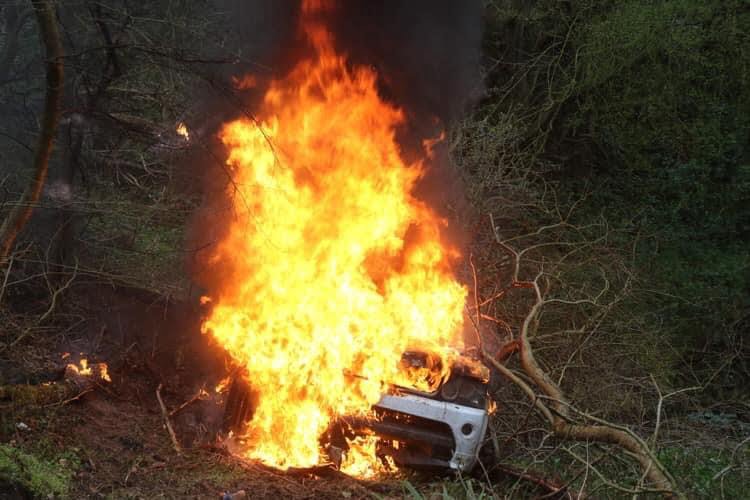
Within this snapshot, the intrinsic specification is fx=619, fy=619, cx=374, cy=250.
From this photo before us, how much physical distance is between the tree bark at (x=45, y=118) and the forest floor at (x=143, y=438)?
1561 mm

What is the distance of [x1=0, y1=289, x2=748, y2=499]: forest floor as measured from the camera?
570cm

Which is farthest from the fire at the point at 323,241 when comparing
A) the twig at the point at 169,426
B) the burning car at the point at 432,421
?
the twig at the point at 169,426

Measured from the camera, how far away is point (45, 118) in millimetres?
6855

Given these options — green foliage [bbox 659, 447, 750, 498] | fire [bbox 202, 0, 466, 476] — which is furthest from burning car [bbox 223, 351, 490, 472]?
green foliage [bbox 659, 447, 750, 498]

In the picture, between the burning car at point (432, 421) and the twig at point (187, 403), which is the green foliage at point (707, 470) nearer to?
the burning car at point (432, 421)

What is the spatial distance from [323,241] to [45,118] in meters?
3.61

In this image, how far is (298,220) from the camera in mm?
8617

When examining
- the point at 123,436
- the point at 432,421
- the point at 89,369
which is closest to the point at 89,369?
the point at 89,369

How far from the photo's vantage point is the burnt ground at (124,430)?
564 centimetres

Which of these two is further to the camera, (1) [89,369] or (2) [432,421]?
(1) [89,369]

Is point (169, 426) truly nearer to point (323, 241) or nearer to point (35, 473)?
point (35, 473)

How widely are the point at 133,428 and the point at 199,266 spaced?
3505 millimetres

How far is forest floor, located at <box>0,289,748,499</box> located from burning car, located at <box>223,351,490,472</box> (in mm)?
266

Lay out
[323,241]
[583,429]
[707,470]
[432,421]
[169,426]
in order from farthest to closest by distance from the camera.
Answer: [323,241] → [707,470] → [169,426] → [432,421] → [583,429]
